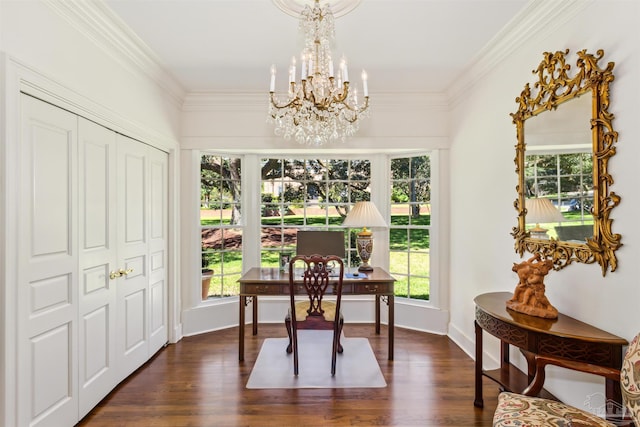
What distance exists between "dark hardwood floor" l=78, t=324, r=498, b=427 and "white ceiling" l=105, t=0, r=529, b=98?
2745 millimetres

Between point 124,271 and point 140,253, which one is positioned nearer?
point 124,271

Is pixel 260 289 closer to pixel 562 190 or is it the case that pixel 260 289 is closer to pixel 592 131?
pixel 562 190

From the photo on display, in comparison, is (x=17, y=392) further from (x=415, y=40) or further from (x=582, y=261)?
(x=415, y=40)

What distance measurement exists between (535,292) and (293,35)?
247cm

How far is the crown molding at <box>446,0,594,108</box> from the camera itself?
2027mm

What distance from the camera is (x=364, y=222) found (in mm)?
3457

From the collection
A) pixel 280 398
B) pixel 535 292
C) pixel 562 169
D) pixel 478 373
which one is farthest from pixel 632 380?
pixel 280 398

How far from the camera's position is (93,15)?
2131 millimetres

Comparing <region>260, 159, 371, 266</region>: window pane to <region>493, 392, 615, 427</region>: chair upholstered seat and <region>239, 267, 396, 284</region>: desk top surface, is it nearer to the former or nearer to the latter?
<region>239, 267, 396, 284</region>: desk top surface

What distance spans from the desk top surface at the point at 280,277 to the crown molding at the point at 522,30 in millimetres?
2083

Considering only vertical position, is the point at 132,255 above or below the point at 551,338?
above

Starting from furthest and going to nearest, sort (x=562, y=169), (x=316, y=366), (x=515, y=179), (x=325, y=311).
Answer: (x=325, y=311) → (x=316, y=366) → (x=515, y=179) → (x=562, y=169)

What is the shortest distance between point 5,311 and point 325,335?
8.92 feet

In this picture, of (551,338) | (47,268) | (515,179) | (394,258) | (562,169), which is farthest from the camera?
(394,258)
